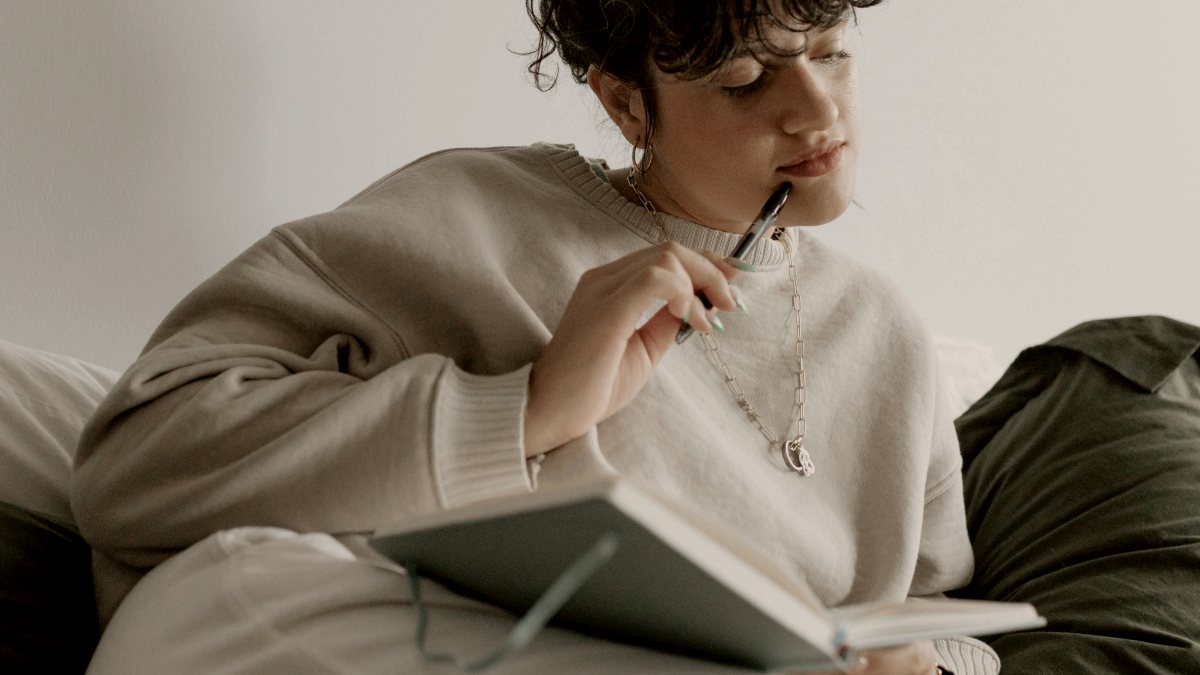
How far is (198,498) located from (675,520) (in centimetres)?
45

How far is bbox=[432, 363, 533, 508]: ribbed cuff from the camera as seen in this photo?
2.77ft

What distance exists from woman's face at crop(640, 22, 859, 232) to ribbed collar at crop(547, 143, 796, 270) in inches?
2.0

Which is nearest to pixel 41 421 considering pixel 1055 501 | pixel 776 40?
pixel 776 40

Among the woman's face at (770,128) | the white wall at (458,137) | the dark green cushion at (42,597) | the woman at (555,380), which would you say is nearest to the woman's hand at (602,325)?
the woman at (555,380)

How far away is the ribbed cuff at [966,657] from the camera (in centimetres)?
105

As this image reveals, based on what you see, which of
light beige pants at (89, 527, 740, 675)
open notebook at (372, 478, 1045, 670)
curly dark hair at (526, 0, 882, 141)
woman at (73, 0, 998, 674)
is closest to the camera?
open notebook at (372, 478, 1045, 670)

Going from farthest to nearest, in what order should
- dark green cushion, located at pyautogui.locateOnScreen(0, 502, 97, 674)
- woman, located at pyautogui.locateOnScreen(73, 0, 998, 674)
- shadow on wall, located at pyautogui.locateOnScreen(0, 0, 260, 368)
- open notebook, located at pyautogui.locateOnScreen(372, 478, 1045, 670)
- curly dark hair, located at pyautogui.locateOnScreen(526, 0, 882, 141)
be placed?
shadow on wall, located at pyautogui.locateOnScreen(0, 0, 260, 368), curly dark hair, located at pyautogui.locateOnScreen(526, 0, 882, 141), dark green cushion, located at pyautogui.locateOnScreen(0, 502, 97, 674), woman, located at pyautogui.locateOnScreen(73, 0, 998, 674), open notebook, located at pyautogui.locateOnScreen(372, 478, 1045, 670)

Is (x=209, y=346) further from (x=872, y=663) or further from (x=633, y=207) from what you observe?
(x=872, y=663)

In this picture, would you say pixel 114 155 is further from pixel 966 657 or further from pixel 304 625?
pixel 966 657

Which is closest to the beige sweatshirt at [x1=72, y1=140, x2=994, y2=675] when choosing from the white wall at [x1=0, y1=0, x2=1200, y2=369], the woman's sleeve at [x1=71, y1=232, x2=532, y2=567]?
the woman's sleeve at [x1=71, y1=232, x2=532, y2=567]

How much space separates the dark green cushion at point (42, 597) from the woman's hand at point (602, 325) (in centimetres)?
37

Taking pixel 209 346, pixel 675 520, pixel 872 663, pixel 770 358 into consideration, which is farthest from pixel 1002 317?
pixel 675 520

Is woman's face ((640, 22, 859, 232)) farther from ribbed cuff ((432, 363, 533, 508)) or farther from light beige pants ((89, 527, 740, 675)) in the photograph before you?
light beige pants ((89, 527, 740, 675))

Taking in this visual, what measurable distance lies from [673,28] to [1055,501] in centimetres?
63
